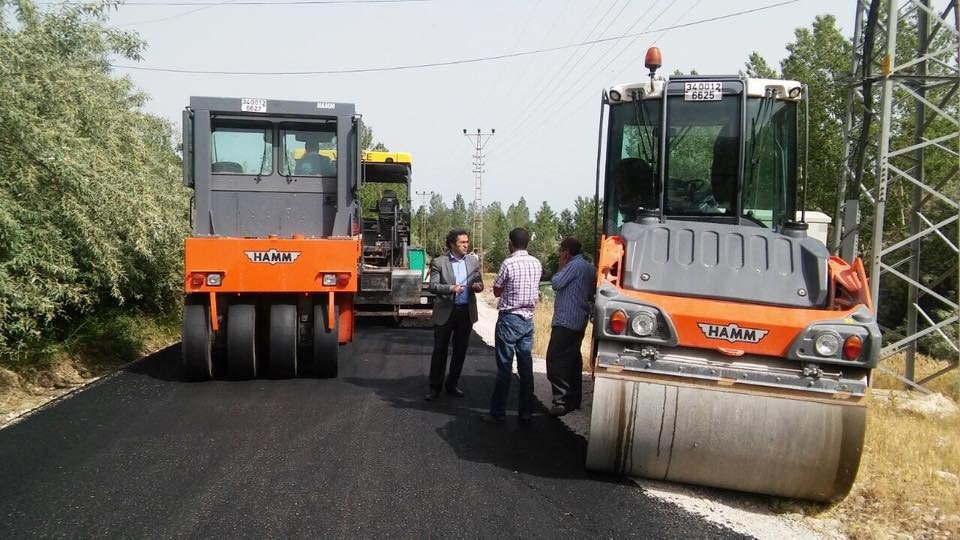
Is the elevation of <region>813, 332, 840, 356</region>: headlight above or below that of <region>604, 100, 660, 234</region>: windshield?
below

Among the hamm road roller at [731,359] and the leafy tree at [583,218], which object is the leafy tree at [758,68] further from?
the hamm road roller at [731,359]

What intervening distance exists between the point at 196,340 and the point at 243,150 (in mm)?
2636

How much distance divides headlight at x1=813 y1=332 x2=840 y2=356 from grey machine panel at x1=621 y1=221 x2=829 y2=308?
483 millimetres

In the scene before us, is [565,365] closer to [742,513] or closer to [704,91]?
[742,513]

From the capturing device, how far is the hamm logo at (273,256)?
8211mm

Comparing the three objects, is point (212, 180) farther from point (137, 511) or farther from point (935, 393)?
point (935, 393)

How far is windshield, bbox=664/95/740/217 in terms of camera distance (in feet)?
22.2

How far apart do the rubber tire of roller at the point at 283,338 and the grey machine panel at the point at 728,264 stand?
14.0 feet

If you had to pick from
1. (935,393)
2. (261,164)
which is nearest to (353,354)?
(261,164)

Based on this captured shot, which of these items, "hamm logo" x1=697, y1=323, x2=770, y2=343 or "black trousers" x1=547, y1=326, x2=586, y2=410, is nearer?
"hamm logo" x1=697, y1=323, x2=770, y2=343

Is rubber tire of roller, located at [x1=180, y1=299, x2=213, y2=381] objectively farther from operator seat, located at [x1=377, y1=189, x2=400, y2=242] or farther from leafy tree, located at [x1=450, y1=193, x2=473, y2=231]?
leafy tree, located at [x1=450, y1=193, x2=473, y2=231]

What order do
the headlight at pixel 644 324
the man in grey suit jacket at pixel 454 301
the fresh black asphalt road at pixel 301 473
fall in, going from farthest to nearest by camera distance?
1. the man in grey suit jacket at pixel 454 301
2. the headlight at pixel 644 324
3. the fresh black asphalt road at pixel 301 473

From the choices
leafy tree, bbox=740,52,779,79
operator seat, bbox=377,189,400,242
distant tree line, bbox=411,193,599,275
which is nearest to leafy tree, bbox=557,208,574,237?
distant tree line, bbox=411,193,599,275

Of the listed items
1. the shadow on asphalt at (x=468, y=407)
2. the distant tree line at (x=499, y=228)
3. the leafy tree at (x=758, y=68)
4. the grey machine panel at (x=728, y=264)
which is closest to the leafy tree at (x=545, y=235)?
the distant tree line at (x=499, y=228)
